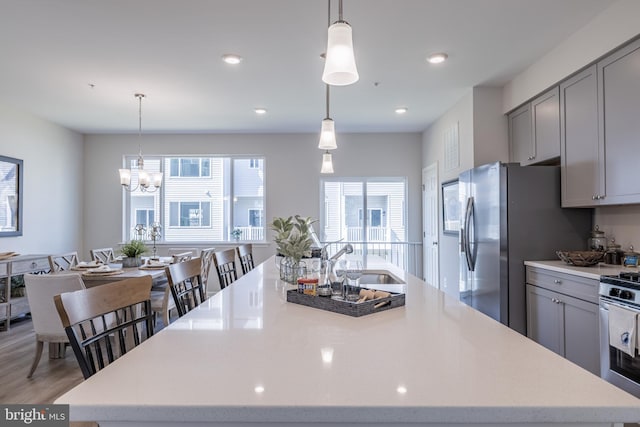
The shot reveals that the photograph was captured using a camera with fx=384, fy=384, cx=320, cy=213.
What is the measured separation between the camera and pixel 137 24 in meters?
2.79

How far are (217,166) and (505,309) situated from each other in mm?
4772

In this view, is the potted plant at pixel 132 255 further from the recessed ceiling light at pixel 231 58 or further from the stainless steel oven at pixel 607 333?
the stainless steel oven at pixel 607 333

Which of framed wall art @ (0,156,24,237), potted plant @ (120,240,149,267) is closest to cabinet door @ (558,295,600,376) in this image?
potted plant @ (120,240,149,267)

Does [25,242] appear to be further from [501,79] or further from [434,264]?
[501,79]

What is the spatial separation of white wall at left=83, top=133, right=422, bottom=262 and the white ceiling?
1.09m

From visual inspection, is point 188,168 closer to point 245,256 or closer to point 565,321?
point 245,256

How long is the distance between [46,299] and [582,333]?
3680mm

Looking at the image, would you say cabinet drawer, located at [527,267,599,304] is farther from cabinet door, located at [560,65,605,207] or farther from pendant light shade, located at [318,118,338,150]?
pendant light shade, located at [318,118,338,150]

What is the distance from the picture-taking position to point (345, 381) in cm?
80

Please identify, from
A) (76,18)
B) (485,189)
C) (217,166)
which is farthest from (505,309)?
(217,166)

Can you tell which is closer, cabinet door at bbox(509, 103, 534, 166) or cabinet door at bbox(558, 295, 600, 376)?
cabinet door at bbox(558, 295, 600, 376)

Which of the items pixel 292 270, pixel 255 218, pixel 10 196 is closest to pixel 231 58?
pixel 292 270

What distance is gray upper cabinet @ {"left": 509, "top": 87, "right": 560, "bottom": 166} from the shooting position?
331 centimetres

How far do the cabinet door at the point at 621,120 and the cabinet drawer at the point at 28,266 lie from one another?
560cm
